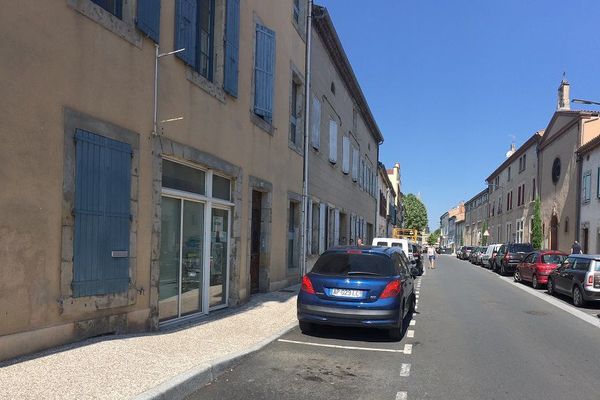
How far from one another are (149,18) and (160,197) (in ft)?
8.83

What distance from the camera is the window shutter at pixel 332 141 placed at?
21312 millimetres

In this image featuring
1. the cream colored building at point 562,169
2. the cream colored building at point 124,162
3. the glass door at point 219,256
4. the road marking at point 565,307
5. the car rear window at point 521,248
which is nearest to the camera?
the cream colored building at point 124,162

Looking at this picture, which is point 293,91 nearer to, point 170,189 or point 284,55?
point 284,55

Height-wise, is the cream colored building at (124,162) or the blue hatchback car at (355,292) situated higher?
the cream colored building at (124,162)

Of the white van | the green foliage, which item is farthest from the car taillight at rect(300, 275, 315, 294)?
the green foliage

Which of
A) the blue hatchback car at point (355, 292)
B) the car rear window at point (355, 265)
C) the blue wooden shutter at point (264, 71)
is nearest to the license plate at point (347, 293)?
the blue hatchback car at point (355, 292)

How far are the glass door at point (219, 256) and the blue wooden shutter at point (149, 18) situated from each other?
3811 millimetres

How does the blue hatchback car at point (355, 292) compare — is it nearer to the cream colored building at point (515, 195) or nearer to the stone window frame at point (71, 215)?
the stone window frame at point (71, 215)

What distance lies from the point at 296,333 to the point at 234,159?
4063mm

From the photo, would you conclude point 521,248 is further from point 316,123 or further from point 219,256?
point 219,256

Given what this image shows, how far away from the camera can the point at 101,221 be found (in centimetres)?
677

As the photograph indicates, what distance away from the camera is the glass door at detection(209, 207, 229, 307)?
10.5 metres

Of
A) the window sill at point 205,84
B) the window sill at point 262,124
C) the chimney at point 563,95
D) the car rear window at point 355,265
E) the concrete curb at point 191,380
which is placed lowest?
the concrete curb at point 191,380

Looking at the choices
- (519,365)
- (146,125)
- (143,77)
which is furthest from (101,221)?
(519,365)
